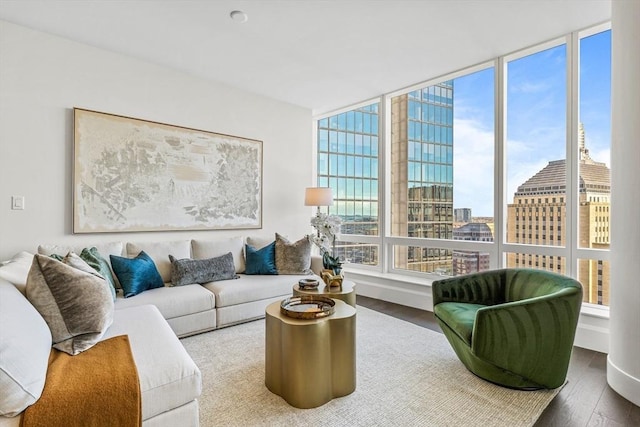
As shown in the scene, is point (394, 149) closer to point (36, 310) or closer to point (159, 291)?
point (159, 291)

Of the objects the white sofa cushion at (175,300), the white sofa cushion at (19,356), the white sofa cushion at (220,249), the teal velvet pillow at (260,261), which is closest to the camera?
the white sofa cushion at (19,356)

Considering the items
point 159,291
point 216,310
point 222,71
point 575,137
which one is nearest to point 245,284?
point 216,310

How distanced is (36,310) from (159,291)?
132 centimetres

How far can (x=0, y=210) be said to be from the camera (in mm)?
2684

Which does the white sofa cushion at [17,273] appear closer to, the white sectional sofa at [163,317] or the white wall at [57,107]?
the white sectional sofa at [163,317]

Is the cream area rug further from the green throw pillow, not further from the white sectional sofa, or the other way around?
the green throw pillow

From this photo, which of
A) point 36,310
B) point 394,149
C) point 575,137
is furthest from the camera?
point 394,149

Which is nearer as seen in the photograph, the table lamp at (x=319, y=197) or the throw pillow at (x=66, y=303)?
the throw pillow at (x=66, y=303)

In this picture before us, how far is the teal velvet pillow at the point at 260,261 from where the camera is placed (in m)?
3.71

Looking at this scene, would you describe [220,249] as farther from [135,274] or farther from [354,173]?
[354,173]

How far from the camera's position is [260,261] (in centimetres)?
373

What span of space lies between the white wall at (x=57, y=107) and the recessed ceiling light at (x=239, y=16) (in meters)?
0.71

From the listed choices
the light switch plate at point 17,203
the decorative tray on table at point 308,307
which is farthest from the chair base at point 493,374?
the light switch plate at point 17,203

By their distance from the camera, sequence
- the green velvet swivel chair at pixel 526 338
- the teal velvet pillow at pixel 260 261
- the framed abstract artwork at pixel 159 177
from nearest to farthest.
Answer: the green velvet swivel chair at pixel 526 338 → the framed abstract artwork at pixel 159 177 → the teal velvet pillow at pixel 260 261
